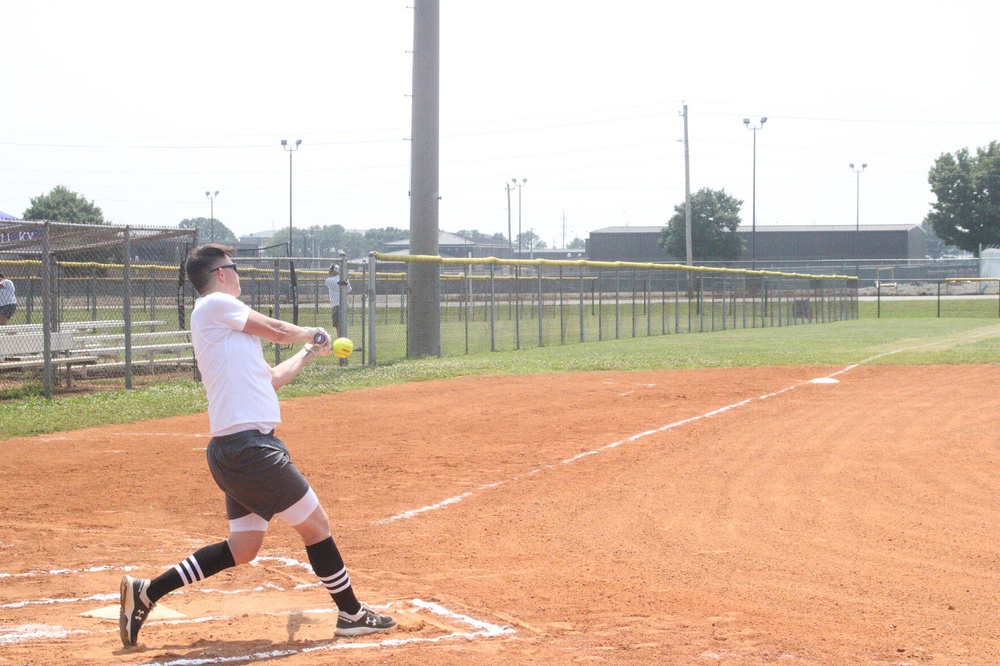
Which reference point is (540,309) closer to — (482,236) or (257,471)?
(257,471)

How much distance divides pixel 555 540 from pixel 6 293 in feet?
52.4

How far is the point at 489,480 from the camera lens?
895 centimetres

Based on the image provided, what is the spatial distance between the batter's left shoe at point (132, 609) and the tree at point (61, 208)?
228 feet

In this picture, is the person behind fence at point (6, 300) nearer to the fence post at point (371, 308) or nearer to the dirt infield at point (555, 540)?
the fence post at point (371, 308)

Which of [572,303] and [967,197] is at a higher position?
[967,197]

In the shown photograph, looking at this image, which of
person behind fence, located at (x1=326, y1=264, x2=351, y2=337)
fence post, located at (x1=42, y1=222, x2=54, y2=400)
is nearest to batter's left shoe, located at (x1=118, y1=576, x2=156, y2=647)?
fence post, located at (x1=42, y1=222, x2=54, y2=400)

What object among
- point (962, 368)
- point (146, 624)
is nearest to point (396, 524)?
point (146, 624)

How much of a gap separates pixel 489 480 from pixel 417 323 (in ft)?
45.8

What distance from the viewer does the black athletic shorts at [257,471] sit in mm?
4809

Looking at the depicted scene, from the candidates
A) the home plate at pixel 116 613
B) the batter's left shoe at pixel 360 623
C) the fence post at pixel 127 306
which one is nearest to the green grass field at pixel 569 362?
the fence post at pixel 127 306

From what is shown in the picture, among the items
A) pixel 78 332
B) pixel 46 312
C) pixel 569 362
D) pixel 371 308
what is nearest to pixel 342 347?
pixel 46 312

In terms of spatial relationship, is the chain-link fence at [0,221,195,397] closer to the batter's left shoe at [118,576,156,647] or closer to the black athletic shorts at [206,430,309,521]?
the batter's left shoe at [118,576,156,647]

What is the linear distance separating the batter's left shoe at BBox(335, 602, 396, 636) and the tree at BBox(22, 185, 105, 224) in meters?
69.8

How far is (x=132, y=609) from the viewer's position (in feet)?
15.9
